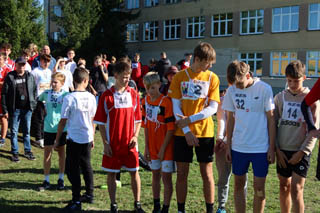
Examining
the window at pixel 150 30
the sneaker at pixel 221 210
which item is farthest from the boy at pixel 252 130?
the window at pixel 150 30

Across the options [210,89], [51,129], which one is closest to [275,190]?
[210,89]

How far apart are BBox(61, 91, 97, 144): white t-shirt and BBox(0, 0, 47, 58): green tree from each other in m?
17.5

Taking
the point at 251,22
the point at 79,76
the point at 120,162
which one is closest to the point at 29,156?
the point at 79,76

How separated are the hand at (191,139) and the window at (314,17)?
27054 mm

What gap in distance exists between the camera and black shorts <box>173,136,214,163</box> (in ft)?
14.0

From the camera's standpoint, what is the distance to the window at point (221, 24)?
110 ft

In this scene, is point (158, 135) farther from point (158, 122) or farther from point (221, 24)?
point (221, 24)

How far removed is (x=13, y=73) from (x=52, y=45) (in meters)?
26.7

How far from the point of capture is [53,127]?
5.91 m

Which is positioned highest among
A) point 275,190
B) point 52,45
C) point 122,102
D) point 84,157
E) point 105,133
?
point 52,45

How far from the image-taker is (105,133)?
4645mm

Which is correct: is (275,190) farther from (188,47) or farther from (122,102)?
(188,47)

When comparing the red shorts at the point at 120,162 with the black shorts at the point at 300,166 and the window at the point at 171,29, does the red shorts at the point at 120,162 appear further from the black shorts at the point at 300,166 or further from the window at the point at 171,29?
the window at the point at 171,29

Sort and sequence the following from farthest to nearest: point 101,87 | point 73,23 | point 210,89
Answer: point 73,23 → point 101,87 → point 210,89
